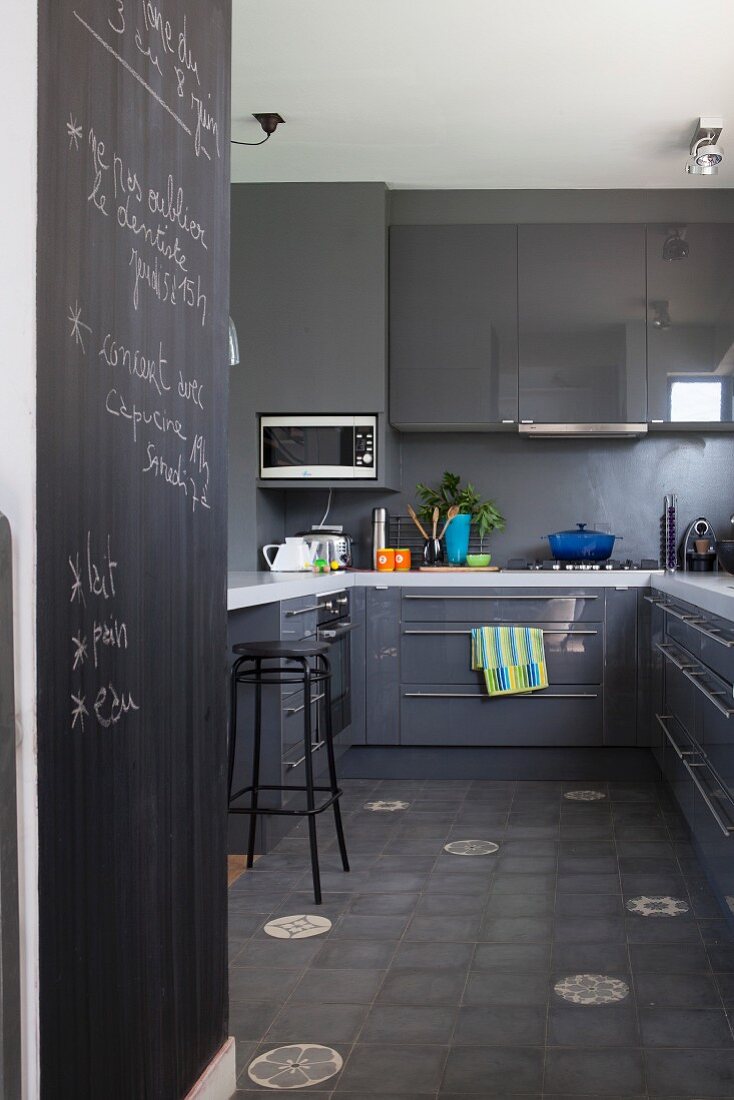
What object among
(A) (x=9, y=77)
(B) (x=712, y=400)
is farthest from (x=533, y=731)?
(A) (x=9, y=77)

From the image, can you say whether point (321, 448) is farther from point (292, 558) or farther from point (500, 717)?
point (500, 717)

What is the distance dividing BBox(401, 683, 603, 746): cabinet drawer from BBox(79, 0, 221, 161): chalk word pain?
3.31m

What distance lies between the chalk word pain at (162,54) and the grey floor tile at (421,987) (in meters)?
1.79

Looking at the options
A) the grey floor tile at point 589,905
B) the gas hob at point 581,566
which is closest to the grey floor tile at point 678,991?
the grey floor tile at point 589,905

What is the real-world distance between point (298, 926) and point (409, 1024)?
67 cm

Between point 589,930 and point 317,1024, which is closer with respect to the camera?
point 317,1024

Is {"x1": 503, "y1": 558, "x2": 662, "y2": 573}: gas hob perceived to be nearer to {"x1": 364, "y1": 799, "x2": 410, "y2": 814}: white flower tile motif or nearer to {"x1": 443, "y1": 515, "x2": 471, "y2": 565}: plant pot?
{"x1": 443, "y1": 515, "x2": 471, "y2": 565}: plant pot

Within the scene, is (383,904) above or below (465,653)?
below

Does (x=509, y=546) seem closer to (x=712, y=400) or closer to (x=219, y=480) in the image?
(x=712, y=400)

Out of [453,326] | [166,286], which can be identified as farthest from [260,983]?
[453,326]

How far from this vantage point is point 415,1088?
2.04 m

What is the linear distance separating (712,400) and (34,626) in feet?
14.3

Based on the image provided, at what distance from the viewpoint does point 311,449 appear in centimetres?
512

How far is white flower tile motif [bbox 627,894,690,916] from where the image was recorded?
3004 millimetres
